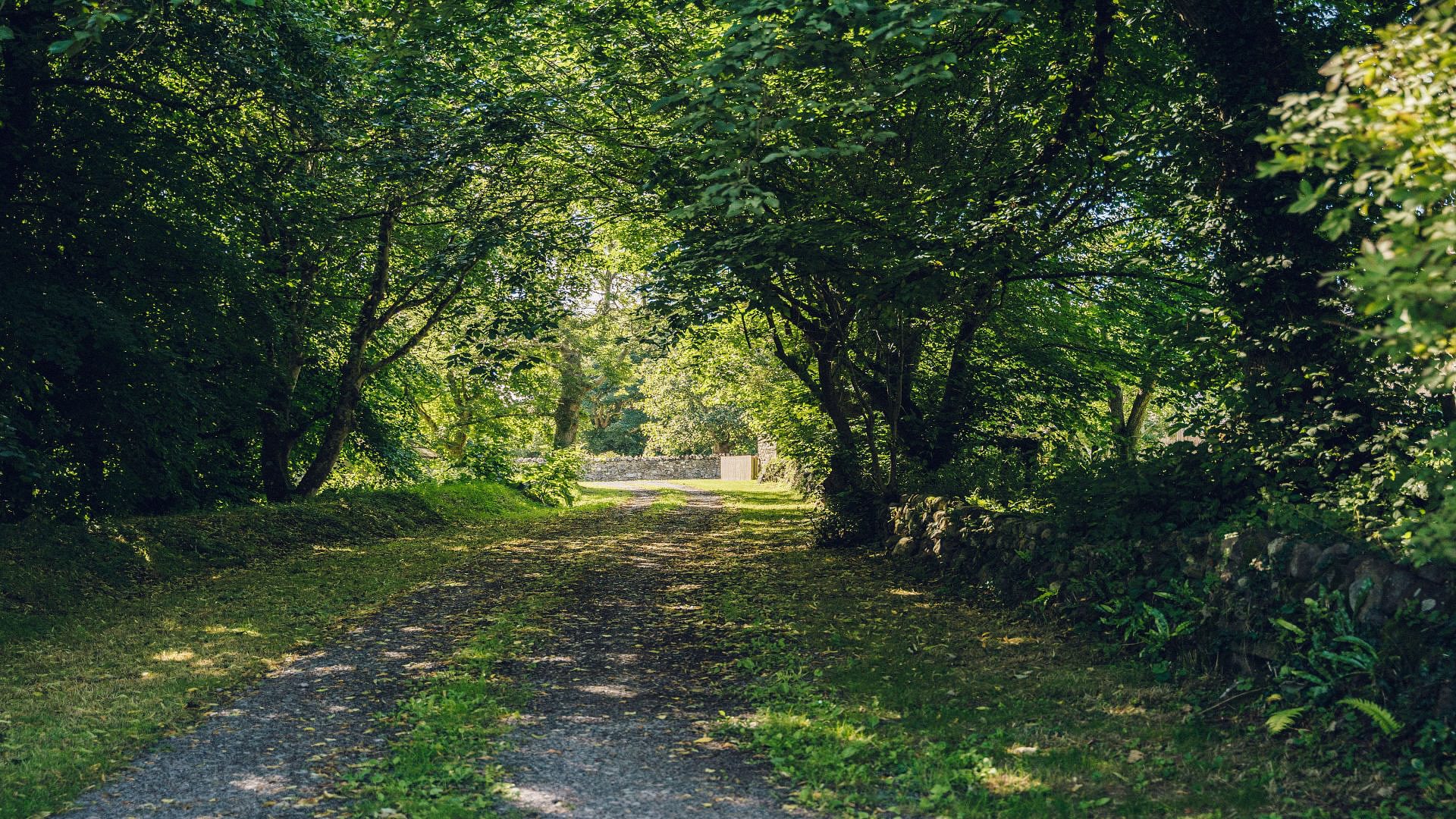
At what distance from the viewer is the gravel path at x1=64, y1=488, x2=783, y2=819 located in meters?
4.51

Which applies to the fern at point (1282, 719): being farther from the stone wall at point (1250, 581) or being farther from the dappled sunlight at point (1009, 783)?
the dappled sunlight at point (1009, 783)

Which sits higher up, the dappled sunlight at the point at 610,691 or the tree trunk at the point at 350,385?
the tree trunk at the point at 350,385

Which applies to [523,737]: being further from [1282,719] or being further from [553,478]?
[553,478]

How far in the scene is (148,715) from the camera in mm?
5855

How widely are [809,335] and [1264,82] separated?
27.0 feet

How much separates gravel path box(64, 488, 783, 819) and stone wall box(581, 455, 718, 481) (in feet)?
138

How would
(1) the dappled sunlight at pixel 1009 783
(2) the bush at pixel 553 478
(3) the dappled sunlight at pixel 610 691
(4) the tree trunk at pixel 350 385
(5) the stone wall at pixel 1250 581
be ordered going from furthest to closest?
1. (2) the bush at pixel 553 478
2. (4) the tree trunk at pixel 350 385
3. (3) the dappled sunlight at pixel 610 691
4. (5) the stone wall at pixel 1250 581
5. (1) the dappled sunlight at pixel 1009 783

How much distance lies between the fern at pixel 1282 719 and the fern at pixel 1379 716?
0.31 meters

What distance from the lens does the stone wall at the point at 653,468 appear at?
168ft

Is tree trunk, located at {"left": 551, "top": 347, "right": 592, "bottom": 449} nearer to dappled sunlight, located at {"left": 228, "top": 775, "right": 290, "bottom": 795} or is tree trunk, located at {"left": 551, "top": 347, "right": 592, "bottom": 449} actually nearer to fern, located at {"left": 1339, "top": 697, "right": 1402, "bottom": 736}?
dappled sunlight, located at {"left": 228, "top": 775, "right": 290, "bottom": 795}

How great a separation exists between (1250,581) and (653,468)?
4808 centimetres

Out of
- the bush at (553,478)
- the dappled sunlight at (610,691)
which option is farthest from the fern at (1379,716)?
the bush at (553,478)

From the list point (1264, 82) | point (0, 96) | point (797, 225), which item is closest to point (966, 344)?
point (797, 225)

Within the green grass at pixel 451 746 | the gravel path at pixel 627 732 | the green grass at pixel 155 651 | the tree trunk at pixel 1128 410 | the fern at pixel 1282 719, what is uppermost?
the tree trunk at pixel 1128 410
